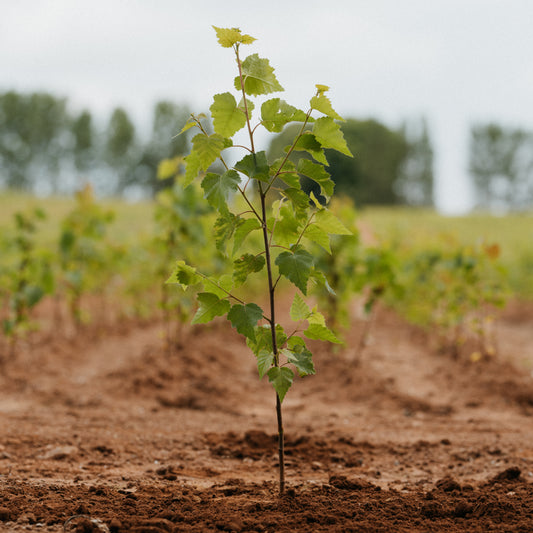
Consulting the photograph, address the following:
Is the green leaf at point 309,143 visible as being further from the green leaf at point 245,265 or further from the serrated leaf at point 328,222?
the green leaf at point 245,265

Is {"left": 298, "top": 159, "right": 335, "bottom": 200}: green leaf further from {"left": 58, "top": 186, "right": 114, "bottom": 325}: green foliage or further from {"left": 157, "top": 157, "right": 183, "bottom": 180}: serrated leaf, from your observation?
{"left": 58, "top": 186, "right": 114, "bottom": 325}: green foliage

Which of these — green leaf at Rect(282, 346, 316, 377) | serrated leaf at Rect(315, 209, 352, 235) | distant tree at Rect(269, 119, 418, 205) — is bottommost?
green leaf at Rect(282, 346, 316, 377)

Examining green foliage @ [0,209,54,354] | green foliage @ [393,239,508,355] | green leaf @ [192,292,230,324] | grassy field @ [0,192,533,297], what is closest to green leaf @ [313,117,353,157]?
green leaf @ [192,292,230,324]

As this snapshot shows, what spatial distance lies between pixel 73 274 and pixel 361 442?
→ 5.05 m

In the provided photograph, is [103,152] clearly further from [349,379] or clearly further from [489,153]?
[349,379]

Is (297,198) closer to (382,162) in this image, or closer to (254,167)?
(254,167)

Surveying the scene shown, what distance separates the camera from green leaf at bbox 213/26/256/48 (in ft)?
7.62

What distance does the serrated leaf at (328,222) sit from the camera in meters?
2.55

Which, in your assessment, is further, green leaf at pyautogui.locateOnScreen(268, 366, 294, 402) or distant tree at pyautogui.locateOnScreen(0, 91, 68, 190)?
distant tree at pyautogui.locateOnScreen(0, 91, 68, 190)

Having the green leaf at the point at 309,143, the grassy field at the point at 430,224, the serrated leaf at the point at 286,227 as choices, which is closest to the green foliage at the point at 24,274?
A: the serrated leaf at the point at 286,227

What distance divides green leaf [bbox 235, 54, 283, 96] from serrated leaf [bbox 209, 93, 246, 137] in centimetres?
9

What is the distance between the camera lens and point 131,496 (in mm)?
2842

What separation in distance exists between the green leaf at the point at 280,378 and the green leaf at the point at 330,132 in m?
1.06

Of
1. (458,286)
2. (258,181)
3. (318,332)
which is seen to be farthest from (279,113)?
(458,286)
